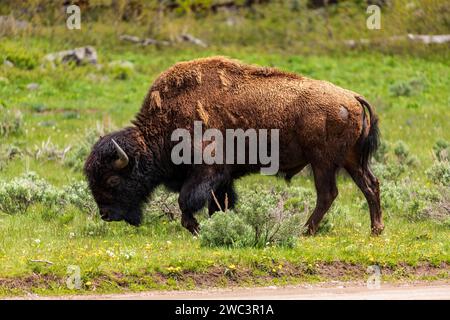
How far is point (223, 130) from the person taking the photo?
13.1 m

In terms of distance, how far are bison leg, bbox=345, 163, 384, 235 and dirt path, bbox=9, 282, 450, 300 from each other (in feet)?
7.03

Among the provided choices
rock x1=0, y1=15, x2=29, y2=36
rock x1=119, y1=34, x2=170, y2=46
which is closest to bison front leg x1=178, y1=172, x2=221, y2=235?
rock x1=0, y1=15, x2=29, y2=36

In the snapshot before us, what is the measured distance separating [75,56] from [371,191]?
46.3 ft

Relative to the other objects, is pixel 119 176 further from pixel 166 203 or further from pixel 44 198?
pixel 44 198

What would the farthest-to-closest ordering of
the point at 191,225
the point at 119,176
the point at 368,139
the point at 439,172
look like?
1. the point at 439,172
2. the point at 119,176
3. the point at 368,139
4. the point at 191,225

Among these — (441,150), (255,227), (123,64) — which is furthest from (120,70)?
(255,227)

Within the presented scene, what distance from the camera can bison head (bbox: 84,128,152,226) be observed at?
43.1 feet

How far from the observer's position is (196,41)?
29672 mm

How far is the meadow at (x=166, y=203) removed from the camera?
11.1 metres

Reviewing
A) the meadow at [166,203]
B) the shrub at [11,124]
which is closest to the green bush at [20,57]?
the meadow at [166,203]

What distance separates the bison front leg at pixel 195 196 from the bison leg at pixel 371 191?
167cm

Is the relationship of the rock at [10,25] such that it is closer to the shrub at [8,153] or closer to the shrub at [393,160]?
the shrub at [8,153]
